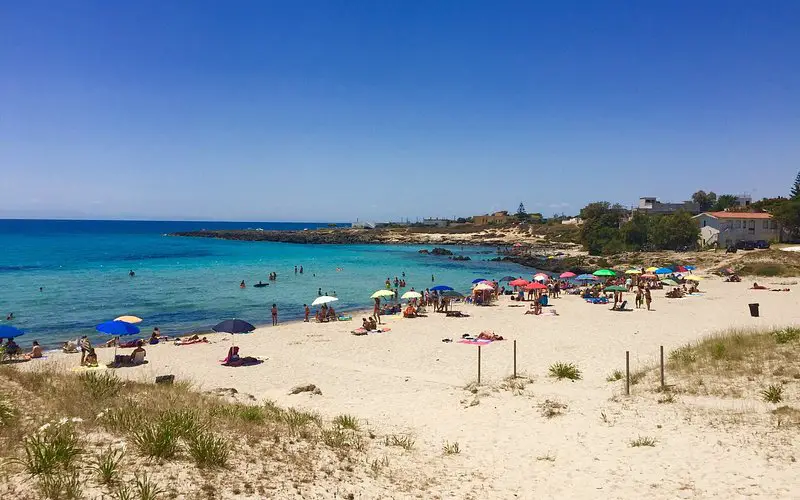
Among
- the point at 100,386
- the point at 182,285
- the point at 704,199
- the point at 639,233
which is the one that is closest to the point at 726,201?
the point at 704,199

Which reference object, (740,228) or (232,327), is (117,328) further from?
(740,228)

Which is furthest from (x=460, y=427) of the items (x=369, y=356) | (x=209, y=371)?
(x=209, y=371)

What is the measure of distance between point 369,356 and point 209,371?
5.59 metres

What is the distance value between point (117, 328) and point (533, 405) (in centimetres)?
1533

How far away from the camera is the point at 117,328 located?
19.2 meters

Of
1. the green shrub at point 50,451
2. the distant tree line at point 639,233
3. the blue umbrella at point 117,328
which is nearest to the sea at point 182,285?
the blue umbrella at point 117,328

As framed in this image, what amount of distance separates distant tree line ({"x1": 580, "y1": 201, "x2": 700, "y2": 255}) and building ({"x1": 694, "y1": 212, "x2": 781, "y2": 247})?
7.88ft

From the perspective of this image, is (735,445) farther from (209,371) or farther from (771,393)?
(209,371)

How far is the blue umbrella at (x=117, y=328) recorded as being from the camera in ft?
62.2

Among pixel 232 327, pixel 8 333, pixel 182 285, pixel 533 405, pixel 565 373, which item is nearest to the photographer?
pixel 533 405

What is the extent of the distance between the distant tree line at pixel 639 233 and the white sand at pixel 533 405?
122 ft

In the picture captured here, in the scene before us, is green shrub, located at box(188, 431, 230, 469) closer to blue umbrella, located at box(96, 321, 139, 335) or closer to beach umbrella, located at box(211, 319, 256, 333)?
beach umbrella, located at box(211, 319, 256, 333)

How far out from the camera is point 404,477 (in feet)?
24.8

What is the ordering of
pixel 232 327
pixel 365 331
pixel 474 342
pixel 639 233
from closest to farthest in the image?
pixel 232 327
pixel 474 342
pixel 365 331
pixel 639 233
